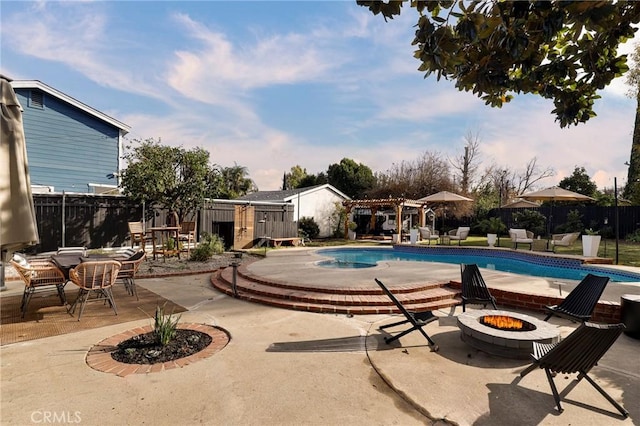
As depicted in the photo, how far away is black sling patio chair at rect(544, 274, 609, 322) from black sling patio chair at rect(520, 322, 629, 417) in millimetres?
2238

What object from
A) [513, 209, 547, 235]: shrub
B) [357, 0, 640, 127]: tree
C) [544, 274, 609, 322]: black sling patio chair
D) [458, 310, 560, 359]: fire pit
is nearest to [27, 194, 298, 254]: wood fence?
[458, 310, 560, 359]: fire pit

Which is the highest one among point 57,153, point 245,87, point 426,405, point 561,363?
point 245,87

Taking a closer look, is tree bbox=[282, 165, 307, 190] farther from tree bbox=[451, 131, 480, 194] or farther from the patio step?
the patio step

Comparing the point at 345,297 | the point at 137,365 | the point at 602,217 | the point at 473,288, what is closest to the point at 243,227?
the point at 345,297

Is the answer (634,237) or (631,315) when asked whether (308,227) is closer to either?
(631,315)

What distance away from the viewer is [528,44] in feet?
8.59

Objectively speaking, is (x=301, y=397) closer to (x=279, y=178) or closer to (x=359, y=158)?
(x=359, y=158)

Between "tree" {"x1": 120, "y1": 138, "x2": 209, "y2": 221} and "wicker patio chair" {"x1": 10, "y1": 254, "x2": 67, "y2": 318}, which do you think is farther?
"tree" {"x1": 120, "y1": 138, "x2": 209, "y2": 221}

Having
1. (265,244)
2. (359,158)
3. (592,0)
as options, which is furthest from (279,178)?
(592,0)

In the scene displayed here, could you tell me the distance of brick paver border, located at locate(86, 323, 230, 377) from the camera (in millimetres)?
3326

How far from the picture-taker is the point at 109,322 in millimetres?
4828

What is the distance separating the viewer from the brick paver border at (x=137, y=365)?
3.33 metres

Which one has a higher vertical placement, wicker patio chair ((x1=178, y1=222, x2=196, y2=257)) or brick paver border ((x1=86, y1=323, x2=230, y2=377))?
wicker patio chair ((x1=178, y1=222, x2=196, y2=257))

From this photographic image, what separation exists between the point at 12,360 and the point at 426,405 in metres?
4.50
